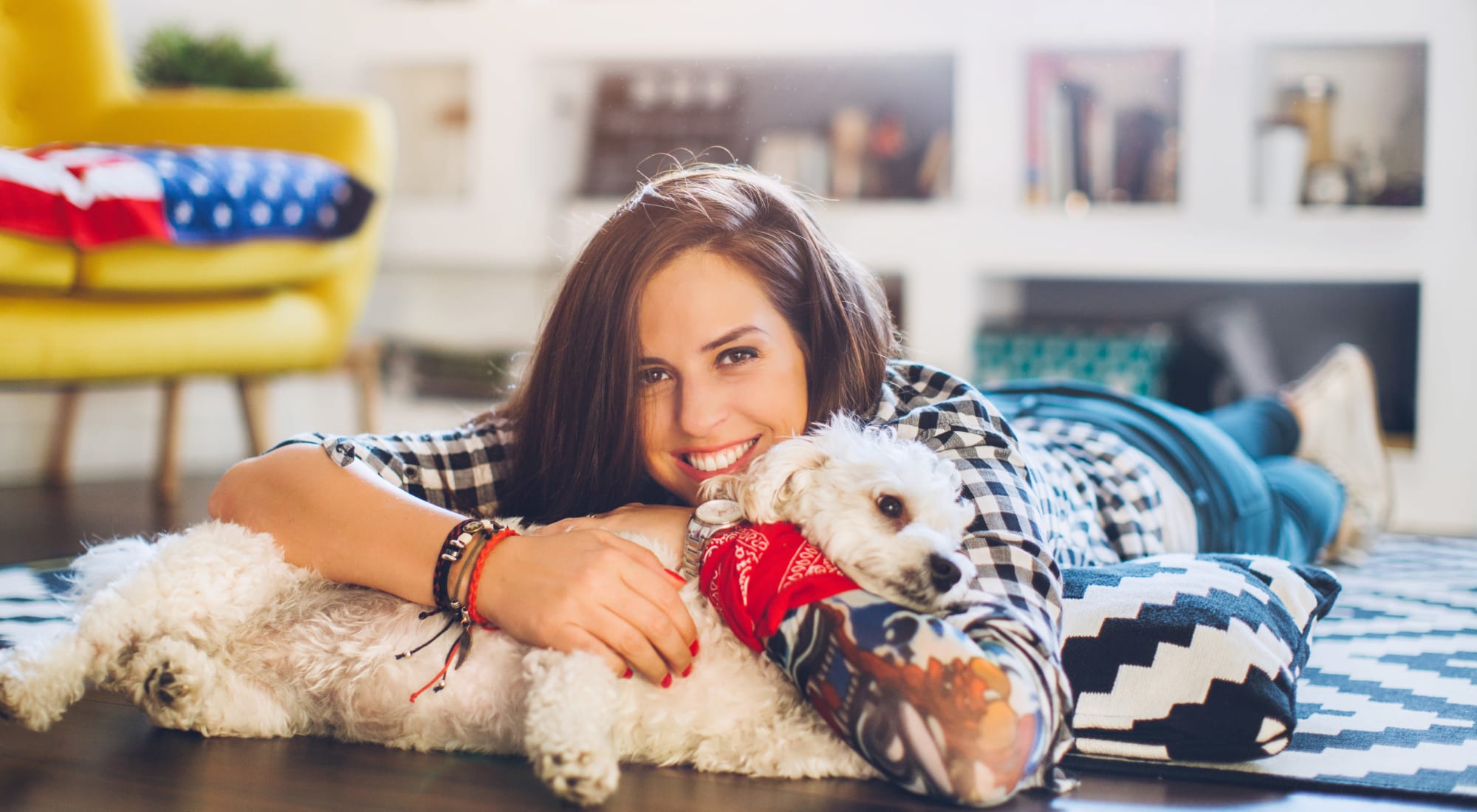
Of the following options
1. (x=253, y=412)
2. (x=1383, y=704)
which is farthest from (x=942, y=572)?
(x=253, y=412)

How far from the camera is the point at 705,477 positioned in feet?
4.33

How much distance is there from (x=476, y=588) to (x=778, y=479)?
12.2 inches

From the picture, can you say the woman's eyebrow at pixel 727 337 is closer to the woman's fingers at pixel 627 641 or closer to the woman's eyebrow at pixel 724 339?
the woman's eyebrow at pixel 724 339

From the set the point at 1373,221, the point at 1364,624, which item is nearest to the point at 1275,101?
the point at 1373,221

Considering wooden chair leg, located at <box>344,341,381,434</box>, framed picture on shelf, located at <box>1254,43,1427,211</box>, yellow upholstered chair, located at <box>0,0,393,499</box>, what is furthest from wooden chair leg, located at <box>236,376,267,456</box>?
framed picture on shelf, located at <box>1254,43,1427,211</box>

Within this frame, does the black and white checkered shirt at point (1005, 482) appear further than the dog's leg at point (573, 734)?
Yes

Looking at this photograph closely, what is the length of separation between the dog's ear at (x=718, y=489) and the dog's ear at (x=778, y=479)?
4 cm

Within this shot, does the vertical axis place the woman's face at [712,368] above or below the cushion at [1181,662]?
above

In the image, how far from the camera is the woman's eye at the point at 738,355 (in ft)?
4.25

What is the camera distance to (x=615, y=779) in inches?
37.1

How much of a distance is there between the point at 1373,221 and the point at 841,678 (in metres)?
2.84

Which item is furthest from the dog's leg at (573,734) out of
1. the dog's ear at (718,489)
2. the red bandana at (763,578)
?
the dog's ear at (718,489)

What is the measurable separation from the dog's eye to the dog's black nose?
78mm

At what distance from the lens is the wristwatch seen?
1162 mm
